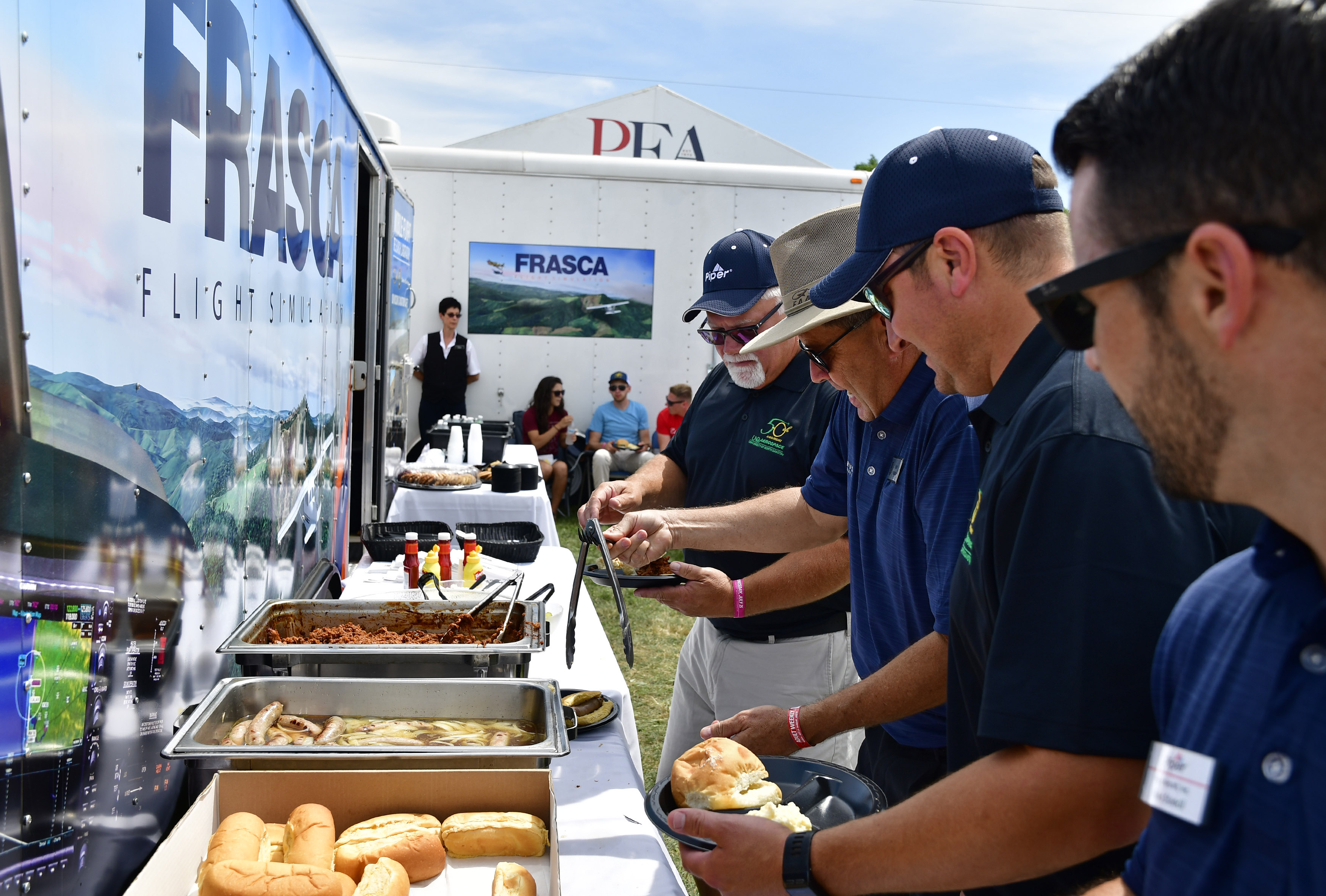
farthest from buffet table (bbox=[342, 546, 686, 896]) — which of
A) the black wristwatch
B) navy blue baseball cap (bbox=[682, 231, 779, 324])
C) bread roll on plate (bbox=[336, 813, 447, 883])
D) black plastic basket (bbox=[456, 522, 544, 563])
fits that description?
navy blue baseball cap (bbox=[682, 231, 779, 324])

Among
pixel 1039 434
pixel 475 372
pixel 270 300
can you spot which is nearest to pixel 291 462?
pixel 270 300

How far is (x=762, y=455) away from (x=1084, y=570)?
2.20m

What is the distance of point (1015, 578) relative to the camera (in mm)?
1063

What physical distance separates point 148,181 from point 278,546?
1525 millimetres

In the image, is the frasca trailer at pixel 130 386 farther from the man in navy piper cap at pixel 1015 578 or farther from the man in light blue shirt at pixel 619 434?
the man in light blue shirt at pixel 619 434

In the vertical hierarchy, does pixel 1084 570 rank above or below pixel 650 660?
above

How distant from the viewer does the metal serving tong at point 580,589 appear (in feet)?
6.42

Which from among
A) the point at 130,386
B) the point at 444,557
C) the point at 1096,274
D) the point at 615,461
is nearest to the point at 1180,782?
the point at 1096,274

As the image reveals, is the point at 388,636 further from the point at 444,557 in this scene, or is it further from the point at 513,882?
the point at 513,882

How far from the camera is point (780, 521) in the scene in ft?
9.20

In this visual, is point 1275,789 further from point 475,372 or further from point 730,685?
point 475,372

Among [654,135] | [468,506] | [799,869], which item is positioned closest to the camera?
[799,869]

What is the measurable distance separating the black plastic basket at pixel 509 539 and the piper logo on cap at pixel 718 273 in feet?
4.87

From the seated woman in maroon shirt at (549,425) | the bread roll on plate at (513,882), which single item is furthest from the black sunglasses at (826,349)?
the seated woman in maroon shirt at (549,425)
